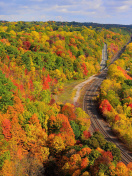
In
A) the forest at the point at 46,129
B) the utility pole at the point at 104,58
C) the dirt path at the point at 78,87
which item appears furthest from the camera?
the utility pole at the point at 104,58

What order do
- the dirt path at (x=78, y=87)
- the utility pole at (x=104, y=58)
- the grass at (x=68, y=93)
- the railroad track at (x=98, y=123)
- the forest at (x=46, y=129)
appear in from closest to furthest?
the forest at (x=46, y=129) → the railroad track at (x=98, y=123) → the grass at (x=68, y=93) → the dirt path at (x=78, y=87) → the utility pole at (x=104, y=58)

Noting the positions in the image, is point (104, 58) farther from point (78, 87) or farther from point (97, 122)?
point (97, 122)

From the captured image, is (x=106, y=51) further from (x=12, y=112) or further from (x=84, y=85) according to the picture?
(x=12, y=112)

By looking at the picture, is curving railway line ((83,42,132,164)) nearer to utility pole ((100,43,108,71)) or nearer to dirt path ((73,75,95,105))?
dirt path ((73,75,95,105))

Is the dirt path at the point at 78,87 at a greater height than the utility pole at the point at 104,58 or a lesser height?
lesser

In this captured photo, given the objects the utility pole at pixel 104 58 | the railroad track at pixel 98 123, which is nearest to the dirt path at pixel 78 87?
the railroad track at pixel 98 123

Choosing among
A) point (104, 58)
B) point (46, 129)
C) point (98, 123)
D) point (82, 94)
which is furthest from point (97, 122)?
point (104, 58)

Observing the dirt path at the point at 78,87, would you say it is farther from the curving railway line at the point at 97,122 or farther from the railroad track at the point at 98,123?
the railroad track at the point at 98,123

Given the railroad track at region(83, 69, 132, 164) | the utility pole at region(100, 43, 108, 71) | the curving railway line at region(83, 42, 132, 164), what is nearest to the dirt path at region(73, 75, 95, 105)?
the curving railway line at region(83, 42, 132, 164)
